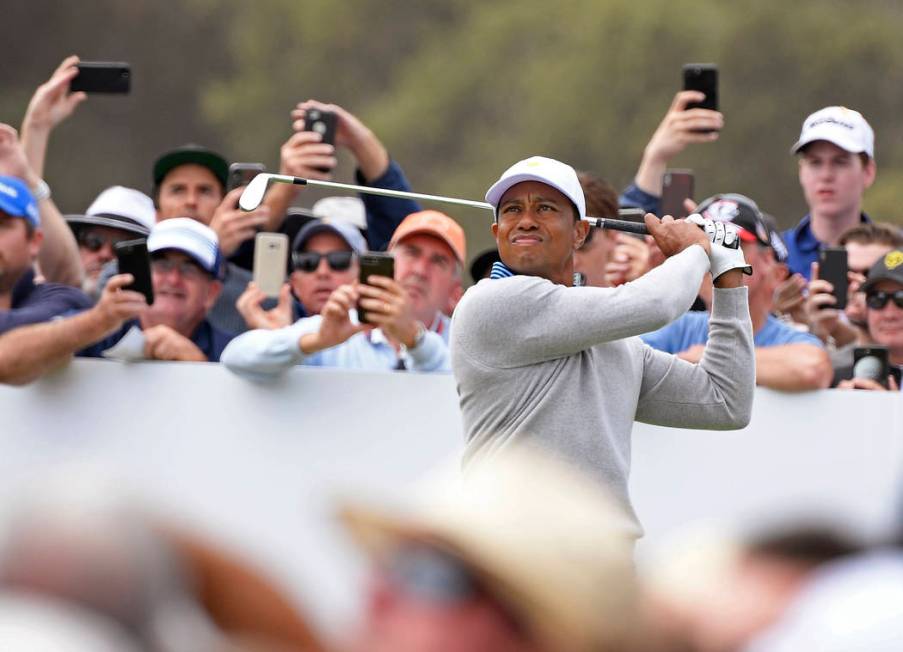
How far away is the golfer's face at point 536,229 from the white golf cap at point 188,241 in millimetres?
2023

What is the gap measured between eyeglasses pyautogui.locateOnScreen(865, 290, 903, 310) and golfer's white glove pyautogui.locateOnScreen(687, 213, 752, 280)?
1.69 meters

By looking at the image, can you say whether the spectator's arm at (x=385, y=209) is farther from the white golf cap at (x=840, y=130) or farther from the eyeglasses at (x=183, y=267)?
the white golf cap at (x=840, y=130)

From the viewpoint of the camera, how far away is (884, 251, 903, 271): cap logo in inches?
245

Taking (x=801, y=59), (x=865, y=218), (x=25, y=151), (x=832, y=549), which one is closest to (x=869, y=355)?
(x=865, y=218)

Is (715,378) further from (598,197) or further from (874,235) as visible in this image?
(874,235)

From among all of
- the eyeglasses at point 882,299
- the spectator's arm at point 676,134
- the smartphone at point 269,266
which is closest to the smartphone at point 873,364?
the eyeglasses at point 882,299

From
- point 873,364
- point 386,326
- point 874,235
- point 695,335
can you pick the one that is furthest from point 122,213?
point 873,364

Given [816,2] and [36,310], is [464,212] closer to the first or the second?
[816,2]

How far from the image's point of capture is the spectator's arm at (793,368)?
5715mm

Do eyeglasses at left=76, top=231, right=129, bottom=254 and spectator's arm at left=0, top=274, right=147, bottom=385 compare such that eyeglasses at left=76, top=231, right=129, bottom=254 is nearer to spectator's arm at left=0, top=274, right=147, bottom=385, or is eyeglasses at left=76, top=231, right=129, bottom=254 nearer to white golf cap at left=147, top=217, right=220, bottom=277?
white golf cap at left=147, top=217, right=220, bottom=277

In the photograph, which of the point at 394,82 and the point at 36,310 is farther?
the point at 394,82

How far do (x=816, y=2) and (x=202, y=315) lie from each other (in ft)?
55.5

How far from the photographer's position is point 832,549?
5.67 feet

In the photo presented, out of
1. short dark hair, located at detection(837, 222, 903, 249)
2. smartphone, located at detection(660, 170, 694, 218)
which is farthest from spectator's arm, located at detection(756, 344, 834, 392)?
short dark hair, located at detection(837, 222, 903, 249)
